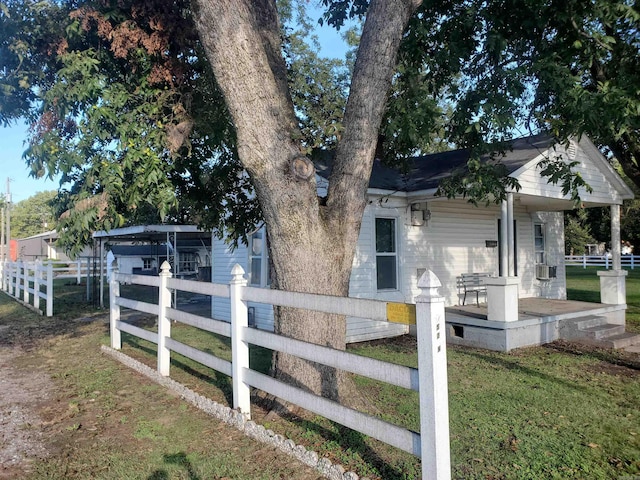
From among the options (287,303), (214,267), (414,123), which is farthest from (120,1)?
(214,267)

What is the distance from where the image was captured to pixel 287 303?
4.41 metres

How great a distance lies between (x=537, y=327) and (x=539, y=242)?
228 inches

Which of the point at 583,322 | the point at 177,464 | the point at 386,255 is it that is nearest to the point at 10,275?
the point at 386,255

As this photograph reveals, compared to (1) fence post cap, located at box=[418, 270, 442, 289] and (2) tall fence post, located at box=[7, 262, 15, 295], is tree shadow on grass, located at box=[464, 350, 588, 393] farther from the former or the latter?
(2) tall fence post, located at box=[7, 262, 15, 295]

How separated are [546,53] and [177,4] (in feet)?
16.4

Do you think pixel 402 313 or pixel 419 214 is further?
pixel 419 214

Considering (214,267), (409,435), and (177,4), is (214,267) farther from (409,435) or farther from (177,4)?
(409,435)

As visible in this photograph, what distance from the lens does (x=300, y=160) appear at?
4848 millimetres

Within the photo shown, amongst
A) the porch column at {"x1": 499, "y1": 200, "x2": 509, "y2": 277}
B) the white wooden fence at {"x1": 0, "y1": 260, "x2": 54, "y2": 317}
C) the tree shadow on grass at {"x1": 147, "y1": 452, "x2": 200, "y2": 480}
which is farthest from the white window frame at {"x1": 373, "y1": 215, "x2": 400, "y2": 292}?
the white wooden fence at {"x1": 0, "y1": 260, "x2": 54, "y2": 317}

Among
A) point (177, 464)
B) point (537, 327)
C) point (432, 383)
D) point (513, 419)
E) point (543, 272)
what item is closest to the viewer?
point (432, 383)

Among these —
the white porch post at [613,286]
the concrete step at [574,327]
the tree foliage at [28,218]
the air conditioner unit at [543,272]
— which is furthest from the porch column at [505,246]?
the tree foliage at [28,218]

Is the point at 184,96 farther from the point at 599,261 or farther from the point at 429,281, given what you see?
the point at 599,261

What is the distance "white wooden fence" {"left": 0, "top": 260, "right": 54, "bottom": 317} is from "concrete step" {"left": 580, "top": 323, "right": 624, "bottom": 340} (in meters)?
12.9

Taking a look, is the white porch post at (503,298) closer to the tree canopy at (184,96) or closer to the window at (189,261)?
the tree canopy at (184,96)
